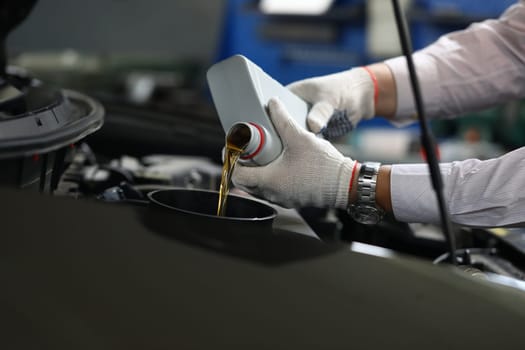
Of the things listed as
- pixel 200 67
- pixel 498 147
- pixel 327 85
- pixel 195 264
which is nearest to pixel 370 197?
pixel 327 85

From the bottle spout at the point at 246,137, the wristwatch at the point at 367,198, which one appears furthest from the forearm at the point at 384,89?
the bottle spout at the point at 246,137

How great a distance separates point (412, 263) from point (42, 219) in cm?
37

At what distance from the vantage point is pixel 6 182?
0.63 metres

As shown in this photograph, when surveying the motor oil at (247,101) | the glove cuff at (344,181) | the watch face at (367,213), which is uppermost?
the motor oil at (247,101)

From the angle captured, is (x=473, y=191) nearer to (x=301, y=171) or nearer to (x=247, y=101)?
(x=301, y=171)

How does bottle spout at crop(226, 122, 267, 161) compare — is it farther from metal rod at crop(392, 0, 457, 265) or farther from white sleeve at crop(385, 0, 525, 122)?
white sleeve at crop(385, 0, 525, 122)

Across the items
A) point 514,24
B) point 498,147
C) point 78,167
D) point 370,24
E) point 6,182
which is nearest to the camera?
point 6,182

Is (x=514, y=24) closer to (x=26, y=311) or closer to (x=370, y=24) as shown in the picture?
(x=26, y=311)

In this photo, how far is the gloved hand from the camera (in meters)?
0.87

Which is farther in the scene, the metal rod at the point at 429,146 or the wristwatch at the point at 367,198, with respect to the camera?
the wristwatch at the point at 367,198

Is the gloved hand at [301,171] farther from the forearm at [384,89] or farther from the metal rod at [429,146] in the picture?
the forearm at [384,89]

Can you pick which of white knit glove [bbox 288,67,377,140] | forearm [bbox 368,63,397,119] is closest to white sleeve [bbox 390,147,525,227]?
white knit glove [bbox 288,67,377,140]

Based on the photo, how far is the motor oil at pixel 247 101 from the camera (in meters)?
0.82

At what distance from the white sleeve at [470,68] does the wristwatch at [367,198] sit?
0.41m
